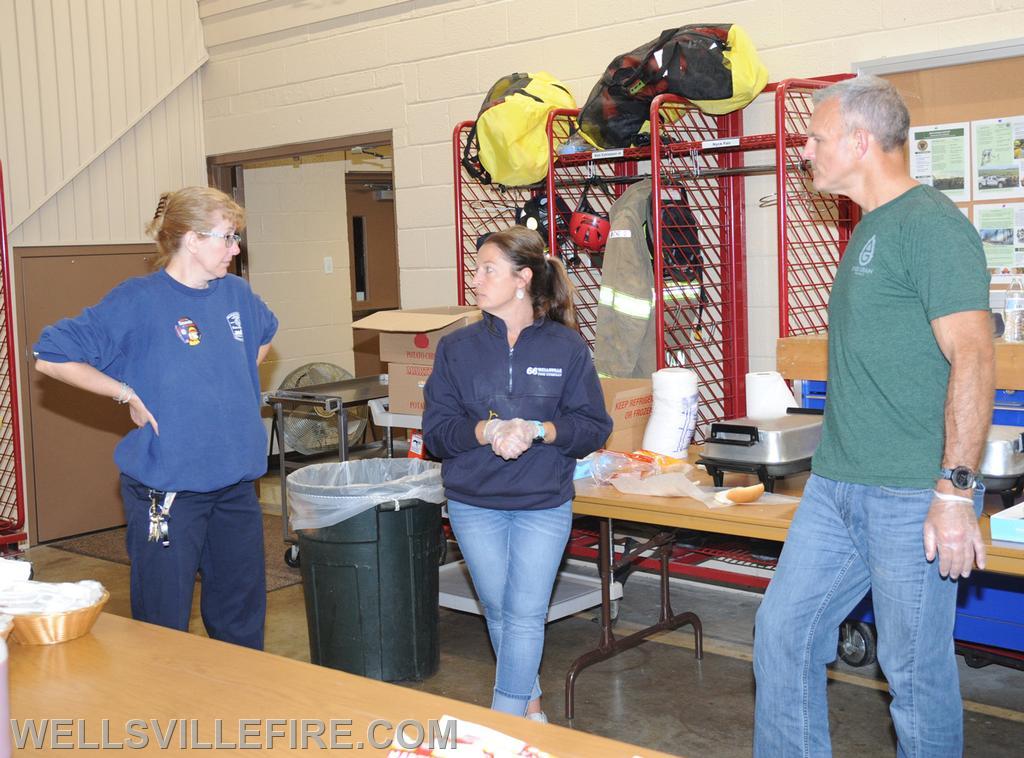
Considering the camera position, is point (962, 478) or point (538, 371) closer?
point (962, 478)

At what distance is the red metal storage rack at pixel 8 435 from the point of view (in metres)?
5.62

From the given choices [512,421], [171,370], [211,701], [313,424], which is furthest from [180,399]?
[313,424]

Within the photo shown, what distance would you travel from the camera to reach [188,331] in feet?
9.73

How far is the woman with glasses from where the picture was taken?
293 centimetres

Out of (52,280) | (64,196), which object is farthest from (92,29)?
(52,280)

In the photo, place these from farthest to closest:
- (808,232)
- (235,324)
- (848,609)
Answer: (808,232), (235,324), (848,609)

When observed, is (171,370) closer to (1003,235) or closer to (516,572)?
(516,572)

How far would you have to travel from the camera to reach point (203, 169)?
706 centimetres

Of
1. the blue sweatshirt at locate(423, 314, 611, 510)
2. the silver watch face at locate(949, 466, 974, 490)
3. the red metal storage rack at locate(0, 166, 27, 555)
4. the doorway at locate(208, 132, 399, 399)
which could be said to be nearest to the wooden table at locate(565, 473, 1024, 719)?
the blue sweatshirt at locate(423, 314, 611, 510)

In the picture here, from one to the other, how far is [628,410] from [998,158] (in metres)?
1.58

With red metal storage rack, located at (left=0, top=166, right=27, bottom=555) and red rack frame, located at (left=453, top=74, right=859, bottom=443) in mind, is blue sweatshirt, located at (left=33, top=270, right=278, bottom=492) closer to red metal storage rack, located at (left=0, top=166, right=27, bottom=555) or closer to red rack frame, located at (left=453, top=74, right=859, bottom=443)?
red rack frame, located at (left=453, top=74, right=859, bottom=443)

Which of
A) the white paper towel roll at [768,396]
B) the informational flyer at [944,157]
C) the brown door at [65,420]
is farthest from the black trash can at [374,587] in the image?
the brown door at [65,420]

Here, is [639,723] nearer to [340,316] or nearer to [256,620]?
[256,620]

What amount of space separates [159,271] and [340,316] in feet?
16.7
